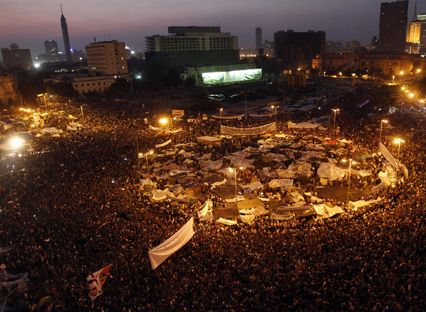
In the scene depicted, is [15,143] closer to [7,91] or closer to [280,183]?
[280,183]

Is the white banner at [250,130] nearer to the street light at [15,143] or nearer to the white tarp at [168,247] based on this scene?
the street light at [15,143]

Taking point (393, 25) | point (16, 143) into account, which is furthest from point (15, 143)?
point (393, 25)

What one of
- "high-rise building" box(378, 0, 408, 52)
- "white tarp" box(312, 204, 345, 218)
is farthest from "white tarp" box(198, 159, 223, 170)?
"high-rise building" box(378, 0, 408, 52)

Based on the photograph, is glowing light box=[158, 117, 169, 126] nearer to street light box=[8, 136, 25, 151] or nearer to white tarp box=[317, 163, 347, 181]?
street light box=[8, 136, 25, 151]

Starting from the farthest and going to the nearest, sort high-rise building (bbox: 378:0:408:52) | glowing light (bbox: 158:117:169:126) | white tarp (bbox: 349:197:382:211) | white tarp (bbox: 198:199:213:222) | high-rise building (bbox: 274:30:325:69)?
high-rise building (bbox: 378:0:408:52)
high-rise building (bbox: 274:30:325:69)
glowing light (bbox: 158:117:169:126)
white tarp (bbox: 349:197:382:211)
white tarp (bbox: 198:199:213:222)

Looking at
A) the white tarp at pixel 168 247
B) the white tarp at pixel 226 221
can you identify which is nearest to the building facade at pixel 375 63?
the white tarp at pixel 226 221
